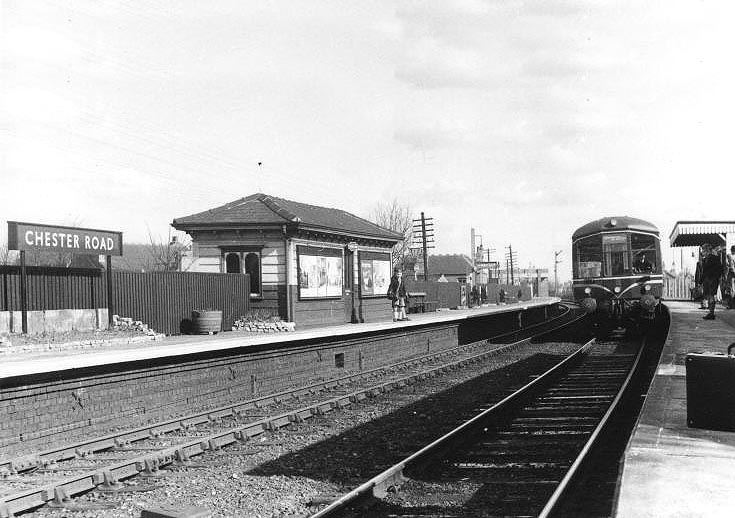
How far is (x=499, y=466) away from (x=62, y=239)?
→ 1228 centimetres

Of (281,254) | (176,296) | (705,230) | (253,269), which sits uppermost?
(705,230)

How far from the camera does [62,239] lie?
15695 mm

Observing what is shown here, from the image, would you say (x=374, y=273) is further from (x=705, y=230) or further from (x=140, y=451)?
(x=140, y=451)

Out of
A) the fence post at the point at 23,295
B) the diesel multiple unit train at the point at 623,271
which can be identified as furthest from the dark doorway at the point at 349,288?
the fence post at the point at 23,295

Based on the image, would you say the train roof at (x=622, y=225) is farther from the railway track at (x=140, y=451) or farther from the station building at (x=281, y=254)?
the railway track at (x=140, y=451)

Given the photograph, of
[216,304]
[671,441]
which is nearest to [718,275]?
[671,441]

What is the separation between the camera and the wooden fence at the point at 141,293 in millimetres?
14914

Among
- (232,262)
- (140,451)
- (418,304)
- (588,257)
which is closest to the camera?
(140,451)

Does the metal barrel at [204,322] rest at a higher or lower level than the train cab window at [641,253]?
lower

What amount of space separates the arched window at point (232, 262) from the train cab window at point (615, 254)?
10.4 metres

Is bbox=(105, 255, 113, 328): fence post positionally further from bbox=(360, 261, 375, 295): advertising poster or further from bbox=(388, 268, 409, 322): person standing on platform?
bbox=(360, 261, 375, 295): advertising poster

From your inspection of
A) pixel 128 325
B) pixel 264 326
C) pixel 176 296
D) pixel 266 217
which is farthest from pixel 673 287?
pixel 128 325

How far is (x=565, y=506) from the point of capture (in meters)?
5.36

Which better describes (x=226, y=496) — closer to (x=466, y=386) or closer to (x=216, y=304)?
(x=466, y=386)
